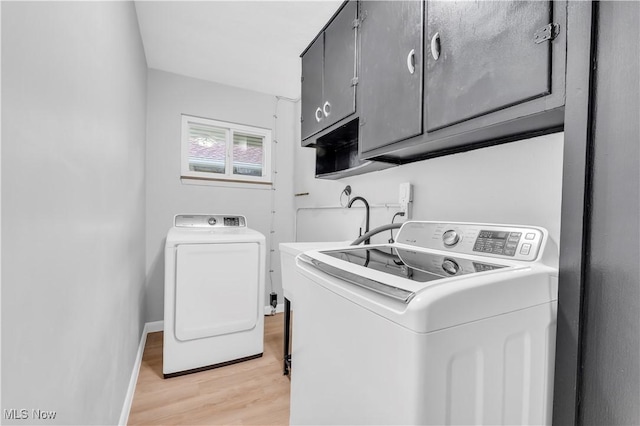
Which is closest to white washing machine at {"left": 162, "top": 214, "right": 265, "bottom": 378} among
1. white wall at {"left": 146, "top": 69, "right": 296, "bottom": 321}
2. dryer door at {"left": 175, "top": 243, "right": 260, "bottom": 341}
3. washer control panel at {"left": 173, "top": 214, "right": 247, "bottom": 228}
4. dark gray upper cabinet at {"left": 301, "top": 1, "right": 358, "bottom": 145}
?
dryer door at {"left": 175, "top": 243, "right": 260, "bottom": 341}

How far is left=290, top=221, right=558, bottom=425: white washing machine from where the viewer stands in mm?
558

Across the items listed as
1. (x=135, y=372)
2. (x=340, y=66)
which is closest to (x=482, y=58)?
(x=340, y=66)

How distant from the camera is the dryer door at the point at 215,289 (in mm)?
2010

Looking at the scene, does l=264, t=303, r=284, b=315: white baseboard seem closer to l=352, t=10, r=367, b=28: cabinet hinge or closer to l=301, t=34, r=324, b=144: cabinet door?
l=301, t=34, r=324, b=144: cabinet door

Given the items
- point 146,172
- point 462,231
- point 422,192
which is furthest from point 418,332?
point 146,172

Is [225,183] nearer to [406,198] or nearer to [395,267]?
[406,198]

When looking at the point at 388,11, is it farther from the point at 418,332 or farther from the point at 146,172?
the point at 146,172

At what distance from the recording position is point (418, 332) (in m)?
0.54

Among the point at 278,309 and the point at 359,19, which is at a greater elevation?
the point at 359,19

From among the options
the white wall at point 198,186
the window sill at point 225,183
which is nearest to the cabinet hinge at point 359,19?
the white wall at point 198,186

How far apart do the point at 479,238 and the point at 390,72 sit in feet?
2.65

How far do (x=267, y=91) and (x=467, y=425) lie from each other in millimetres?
3306

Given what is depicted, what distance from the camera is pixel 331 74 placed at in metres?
1.78

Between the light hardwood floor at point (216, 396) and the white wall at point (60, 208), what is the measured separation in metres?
0.46
